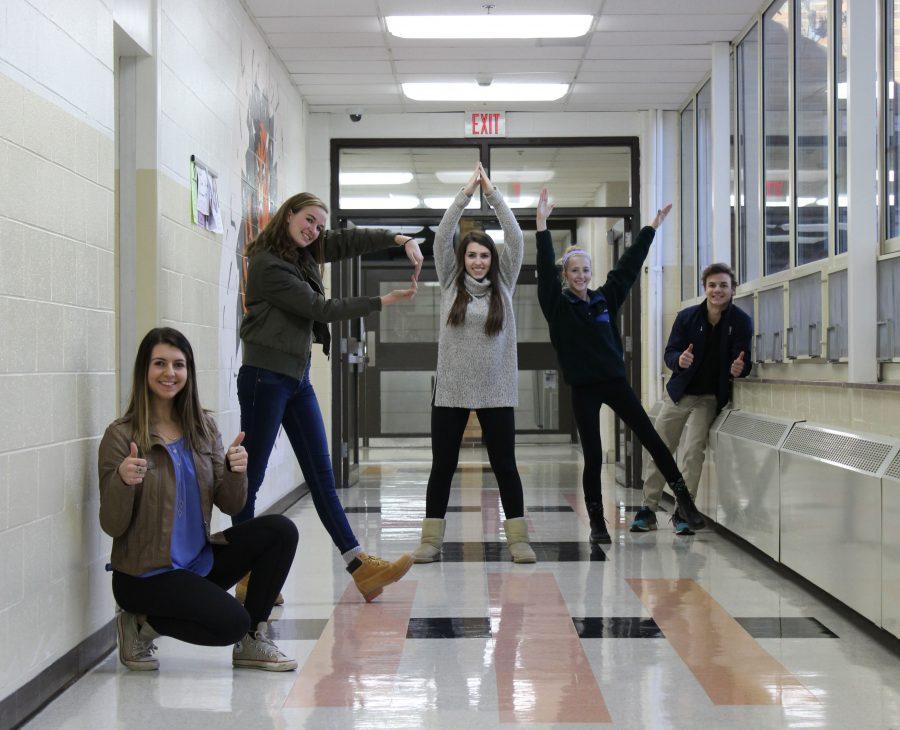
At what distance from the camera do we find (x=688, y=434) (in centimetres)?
507

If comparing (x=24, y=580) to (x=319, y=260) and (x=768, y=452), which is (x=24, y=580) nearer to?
(x=319, y=260)

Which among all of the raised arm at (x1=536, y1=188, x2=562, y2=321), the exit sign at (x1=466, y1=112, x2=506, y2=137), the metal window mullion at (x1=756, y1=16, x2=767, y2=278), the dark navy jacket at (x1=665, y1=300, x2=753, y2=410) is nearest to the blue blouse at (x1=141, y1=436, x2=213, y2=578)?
the raised arm at (x1=536, y1=188, x2=562, y2=321)

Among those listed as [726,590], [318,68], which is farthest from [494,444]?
[318,68]

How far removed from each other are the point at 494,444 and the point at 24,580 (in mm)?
2050

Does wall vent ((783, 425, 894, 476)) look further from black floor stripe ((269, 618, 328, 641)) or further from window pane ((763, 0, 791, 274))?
black floor stripe ((269, 618, 328, 641))

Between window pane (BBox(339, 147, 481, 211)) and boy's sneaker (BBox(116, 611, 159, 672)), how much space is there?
15.9 ft

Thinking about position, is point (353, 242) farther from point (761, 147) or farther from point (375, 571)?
point (761, 147)

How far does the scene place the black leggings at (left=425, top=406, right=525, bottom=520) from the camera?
402cm

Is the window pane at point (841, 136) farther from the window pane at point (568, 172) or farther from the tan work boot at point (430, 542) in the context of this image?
the window pane at point (568, 172)

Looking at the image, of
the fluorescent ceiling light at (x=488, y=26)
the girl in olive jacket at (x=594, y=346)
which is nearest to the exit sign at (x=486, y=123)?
the fluorescent ceiling light at (x=488, y=26)

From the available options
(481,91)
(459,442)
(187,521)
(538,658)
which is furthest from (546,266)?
(481,91)

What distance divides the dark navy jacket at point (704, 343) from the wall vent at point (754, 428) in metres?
0.19

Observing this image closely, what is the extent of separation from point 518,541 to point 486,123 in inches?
149

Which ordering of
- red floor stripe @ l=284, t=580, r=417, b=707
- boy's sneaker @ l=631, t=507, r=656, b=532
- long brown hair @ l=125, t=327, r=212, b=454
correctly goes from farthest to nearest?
boy's sneaker @ l=631, t=507, r=656, b=532 → long brown hair @ l=125, t=327, r=212, b=454 → red floor stripe @ l=284, t=580, r=417, b=707
